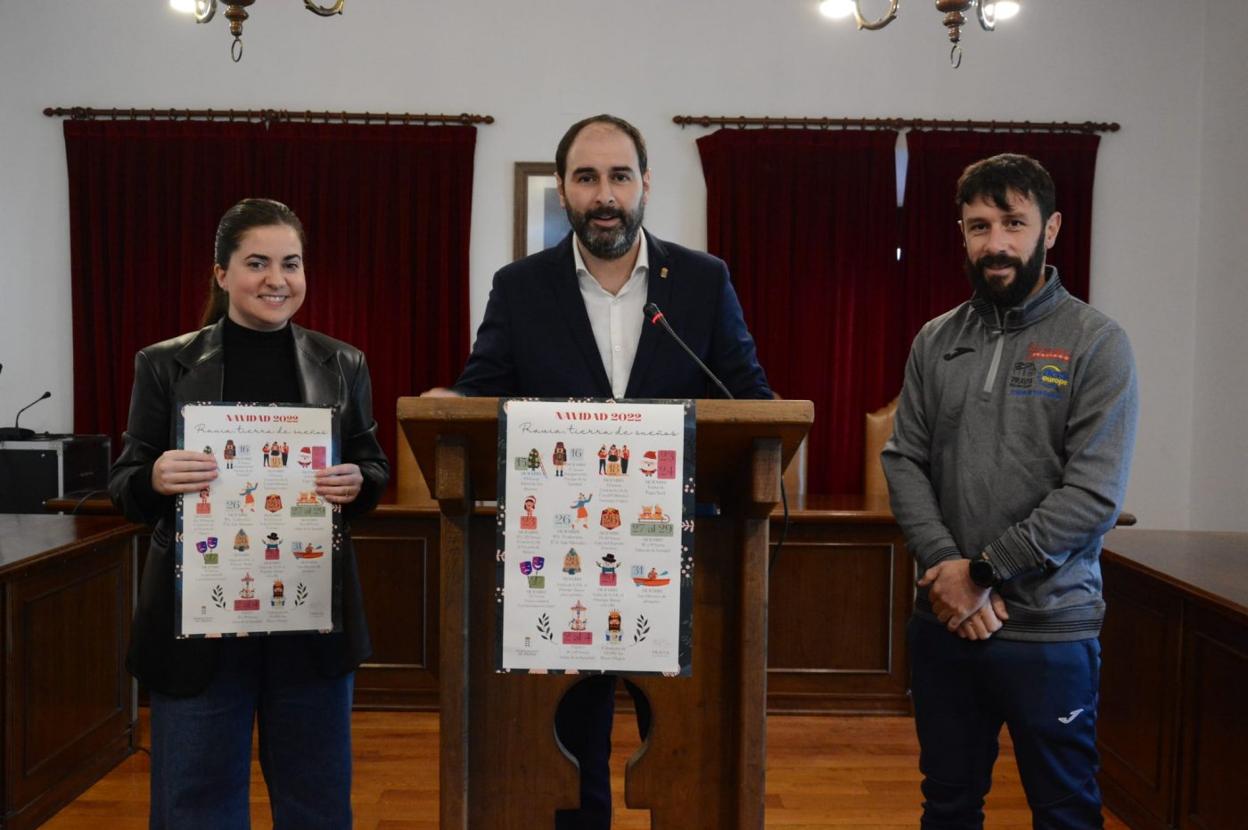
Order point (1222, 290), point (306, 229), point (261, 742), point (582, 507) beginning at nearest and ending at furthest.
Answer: point (582, 507), point (261, 742), point (1222, 290), point (306, 229)

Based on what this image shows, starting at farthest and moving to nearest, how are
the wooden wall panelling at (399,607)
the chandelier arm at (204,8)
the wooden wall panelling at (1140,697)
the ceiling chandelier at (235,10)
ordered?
the wooden wall panelling at (399,607), the chandelier arm at (204,8), the wooden wall panelling at (1140,697), the ceiling chandelier at (235,10)

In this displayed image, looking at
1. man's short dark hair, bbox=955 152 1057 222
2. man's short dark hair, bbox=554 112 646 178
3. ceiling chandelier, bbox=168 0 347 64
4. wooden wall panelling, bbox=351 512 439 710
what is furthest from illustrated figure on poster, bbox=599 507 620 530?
wooden wall panelling, bbox=351 512 439 710

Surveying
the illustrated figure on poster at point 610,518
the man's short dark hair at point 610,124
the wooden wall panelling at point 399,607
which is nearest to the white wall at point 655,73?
the wooden wall panelling at point 399,607

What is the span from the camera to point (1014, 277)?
5.91ft

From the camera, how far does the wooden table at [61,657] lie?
262 centimetres

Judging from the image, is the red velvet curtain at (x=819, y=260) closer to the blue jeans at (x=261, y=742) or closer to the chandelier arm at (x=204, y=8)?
the chandelier arm at (x=204, y=8)

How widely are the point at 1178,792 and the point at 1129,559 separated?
612 mm

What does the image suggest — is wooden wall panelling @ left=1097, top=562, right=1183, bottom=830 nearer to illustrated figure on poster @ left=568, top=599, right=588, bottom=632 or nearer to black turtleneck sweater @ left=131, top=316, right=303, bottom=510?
illustrated figure on poster @ left=568, top=599, right=588, bottom=632

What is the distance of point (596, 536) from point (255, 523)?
0.76 m

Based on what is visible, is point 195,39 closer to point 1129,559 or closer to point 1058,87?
point 1058,87

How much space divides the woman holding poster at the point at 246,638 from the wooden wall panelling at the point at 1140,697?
2083 mm

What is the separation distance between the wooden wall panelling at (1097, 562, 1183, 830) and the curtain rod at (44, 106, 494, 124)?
155 inches

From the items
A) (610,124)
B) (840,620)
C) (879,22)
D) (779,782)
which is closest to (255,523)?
(610,124)

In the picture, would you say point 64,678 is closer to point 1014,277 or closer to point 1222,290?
point 1014,277
